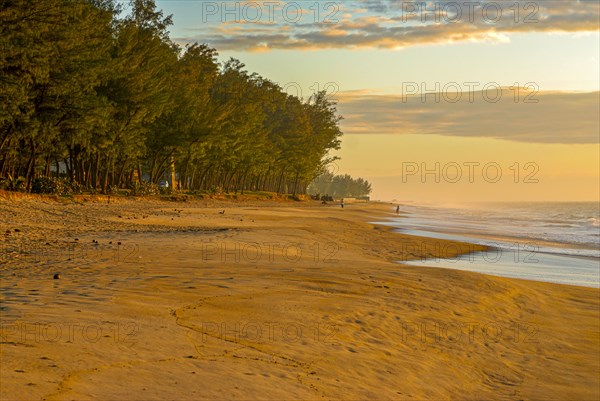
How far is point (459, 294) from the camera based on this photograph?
590 inches

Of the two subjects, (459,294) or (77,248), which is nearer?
(459,294)

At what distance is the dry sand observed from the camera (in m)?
6.82

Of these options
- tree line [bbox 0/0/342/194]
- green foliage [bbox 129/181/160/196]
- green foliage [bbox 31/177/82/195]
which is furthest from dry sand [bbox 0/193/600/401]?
green foliage [bbox 129/181/160/196]

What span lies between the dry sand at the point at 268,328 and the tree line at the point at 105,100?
64.3 ft

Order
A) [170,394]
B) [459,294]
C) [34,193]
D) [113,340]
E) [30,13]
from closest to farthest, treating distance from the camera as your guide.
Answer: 1. [170,394]
2. [113,340]
3. [459,294]
4. [30,13]
5. [34,193]

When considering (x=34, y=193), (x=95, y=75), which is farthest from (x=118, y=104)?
(x=34, y=193)

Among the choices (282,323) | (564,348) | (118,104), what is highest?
(118,104)

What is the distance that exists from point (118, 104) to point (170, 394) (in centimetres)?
4685

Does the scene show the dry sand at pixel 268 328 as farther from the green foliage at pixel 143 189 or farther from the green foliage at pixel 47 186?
the green foliage at pixel 143 189

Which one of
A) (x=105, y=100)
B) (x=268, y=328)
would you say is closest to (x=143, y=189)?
(x=105, y=100)

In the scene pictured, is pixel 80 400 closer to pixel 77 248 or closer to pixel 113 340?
pixel 113 340

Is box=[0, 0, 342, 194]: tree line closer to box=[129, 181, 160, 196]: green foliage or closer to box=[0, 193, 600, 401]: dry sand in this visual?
box=[129, 181, 160, 196]: green foliage

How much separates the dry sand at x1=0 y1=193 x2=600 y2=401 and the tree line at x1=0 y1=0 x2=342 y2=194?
19.6m

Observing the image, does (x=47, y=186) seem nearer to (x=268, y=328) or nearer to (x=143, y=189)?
(x=143, y=189)
